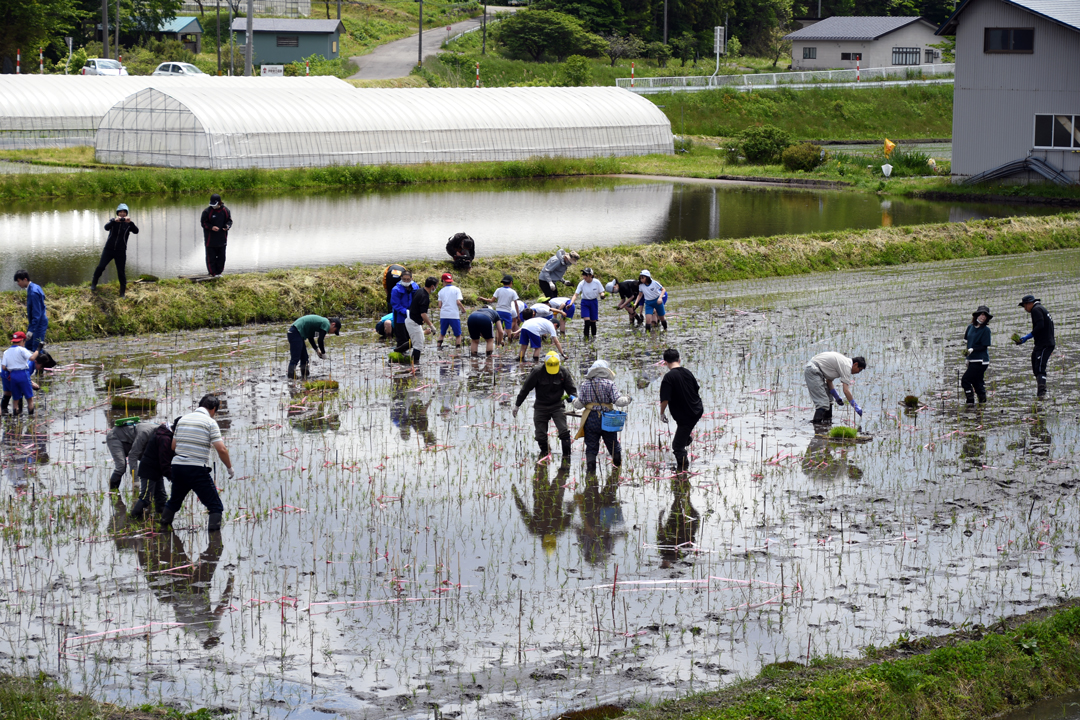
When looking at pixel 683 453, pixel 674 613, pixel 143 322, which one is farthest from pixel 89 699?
pixel 143 322

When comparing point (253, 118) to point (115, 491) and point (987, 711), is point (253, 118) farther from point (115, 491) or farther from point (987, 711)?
point (987, 711)

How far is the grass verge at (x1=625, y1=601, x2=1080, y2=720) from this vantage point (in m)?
8.43

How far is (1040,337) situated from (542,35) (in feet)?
242

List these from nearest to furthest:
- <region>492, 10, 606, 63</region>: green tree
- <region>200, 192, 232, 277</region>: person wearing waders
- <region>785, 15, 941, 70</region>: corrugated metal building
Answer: <region>200, 192, 232, 277</region>: person wearing waders → <region>492, 10, 606, 63</region>: green tree → <region>785, 15, 941, 70</region>: corrugated metal building

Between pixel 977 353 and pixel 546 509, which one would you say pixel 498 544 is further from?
pixel 977 353

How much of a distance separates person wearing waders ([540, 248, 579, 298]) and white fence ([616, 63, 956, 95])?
51731mm

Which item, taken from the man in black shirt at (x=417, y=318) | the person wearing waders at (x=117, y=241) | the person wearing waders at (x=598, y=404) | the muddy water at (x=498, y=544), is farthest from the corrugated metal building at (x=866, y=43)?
the person wearing waders at (x=598, y=404)

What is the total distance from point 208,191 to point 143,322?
21.2 m

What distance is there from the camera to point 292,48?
8794cm

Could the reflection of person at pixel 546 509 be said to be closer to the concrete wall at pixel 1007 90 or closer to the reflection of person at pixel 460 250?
the reflection of person at pixel 460 250

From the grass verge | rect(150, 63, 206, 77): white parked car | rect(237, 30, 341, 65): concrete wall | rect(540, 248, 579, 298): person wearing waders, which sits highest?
rect(237, 30, 341, 65): concrete wall

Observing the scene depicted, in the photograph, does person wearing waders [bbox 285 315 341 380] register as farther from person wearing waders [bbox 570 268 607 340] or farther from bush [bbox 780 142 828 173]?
bush [bbox 780 142 828 173]

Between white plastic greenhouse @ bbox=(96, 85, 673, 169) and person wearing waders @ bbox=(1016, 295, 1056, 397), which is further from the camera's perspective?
white plastic greenhouse @ bbox=(96, 85, 673, 169)

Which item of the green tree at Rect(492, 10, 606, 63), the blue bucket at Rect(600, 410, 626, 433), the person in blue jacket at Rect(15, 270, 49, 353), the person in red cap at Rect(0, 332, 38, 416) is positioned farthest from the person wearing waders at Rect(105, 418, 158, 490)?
the green tree at Rect(492, 10, 606, 63)
